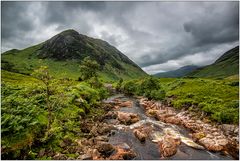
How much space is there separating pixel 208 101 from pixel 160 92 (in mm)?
18205

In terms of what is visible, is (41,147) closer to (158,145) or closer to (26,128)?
(26,128)

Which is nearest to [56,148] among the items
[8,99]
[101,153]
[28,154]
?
[28,154]

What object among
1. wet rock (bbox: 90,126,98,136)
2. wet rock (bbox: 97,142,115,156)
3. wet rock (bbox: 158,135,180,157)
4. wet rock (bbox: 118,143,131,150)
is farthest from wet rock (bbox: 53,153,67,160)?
wet rock (bbox: 158,135,180,157)

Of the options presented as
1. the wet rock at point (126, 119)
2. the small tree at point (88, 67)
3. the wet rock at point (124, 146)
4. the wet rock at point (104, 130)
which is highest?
the small tree at point (88, 67)

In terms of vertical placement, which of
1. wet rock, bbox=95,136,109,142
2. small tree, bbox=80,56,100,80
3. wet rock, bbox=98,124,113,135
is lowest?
wet rock, bbox=95,136,109,142

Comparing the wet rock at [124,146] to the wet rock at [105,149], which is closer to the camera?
the wet rock at [105,149]

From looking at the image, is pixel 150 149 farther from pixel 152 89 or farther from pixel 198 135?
pixel 152 89

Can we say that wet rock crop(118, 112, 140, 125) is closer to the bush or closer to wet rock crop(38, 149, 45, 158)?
wet rock crop(38, 149, 45, 158)

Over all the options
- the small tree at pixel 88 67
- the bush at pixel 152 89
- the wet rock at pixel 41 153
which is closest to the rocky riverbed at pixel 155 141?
the wet rock at pixel 41 153

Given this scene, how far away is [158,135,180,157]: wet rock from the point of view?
2281 centimetres

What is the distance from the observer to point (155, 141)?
2653cm

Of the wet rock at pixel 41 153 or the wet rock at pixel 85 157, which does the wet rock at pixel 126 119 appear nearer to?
the wet rock at pixel 85 157

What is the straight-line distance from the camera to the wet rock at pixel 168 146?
74.8 ft

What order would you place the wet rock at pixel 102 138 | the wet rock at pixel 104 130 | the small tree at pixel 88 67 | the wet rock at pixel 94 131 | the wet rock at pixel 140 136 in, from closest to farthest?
the wet rock at pixel 102 138 < the wet rock at pixel 94 131 < the wet rock at pixel 140 136 < the wet rock at pixel 104 130 < the small tree at pixel 88 67
